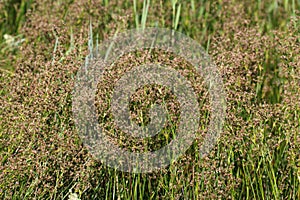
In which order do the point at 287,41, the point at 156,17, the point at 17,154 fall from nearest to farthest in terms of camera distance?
the point at 17,154, the point at 287,41, the point at 156,17

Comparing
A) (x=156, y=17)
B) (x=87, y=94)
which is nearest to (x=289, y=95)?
(x=87, y=94)

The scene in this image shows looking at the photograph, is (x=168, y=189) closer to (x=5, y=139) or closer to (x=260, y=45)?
(x=5, y=139)

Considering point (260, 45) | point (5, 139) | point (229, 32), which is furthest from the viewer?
point (229, 32)

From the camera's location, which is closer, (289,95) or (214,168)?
(214,168)

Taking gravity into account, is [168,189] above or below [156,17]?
below

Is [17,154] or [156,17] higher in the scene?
[156,17]

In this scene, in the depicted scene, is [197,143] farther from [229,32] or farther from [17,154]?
[229,32]

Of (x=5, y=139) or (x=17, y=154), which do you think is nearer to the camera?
(x=17, y=154)

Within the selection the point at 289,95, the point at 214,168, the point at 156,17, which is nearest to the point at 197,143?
the point at 214,168

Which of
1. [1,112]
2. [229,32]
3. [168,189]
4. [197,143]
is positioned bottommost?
[168,189]
